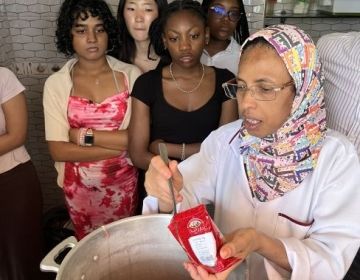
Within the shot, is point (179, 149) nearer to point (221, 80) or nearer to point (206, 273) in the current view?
point (221, 80)

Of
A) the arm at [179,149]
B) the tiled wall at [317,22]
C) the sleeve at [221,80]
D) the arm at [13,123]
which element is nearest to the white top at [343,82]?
the sleeve at [221,80]

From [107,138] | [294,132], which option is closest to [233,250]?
[294,132]

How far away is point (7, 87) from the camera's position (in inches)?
59.9

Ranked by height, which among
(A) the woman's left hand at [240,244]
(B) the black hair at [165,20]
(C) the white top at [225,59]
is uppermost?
(B) the black hair at [165,20]

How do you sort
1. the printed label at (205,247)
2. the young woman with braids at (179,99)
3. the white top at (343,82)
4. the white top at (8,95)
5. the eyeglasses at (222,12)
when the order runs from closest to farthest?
the printed label at (205,247) → the white top at (343,82) → the young woman with braids at (179,99) → the white top at (8,95) → the eyeglasses at (222,12)

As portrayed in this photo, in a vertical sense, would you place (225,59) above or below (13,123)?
above

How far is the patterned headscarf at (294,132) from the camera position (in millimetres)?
852

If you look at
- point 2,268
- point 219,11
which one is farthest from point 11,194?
point 219,11

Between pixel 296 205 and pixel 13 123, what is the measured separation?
116cm

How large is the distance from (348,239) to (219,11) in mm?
1167

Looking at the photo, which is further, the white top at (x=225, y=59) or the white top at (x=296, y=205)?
the white top at (x=225, y=59)

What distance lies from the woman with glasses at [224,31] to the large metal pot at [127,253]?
1.01 meters

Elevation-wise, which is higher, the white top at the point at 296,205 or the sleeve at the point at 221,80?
the sleeve at the point at 221,80

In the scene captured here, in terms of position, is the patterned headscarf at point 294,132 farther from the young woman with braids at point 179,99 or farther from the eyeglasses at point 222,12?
the eyeglasses at point 222,12
